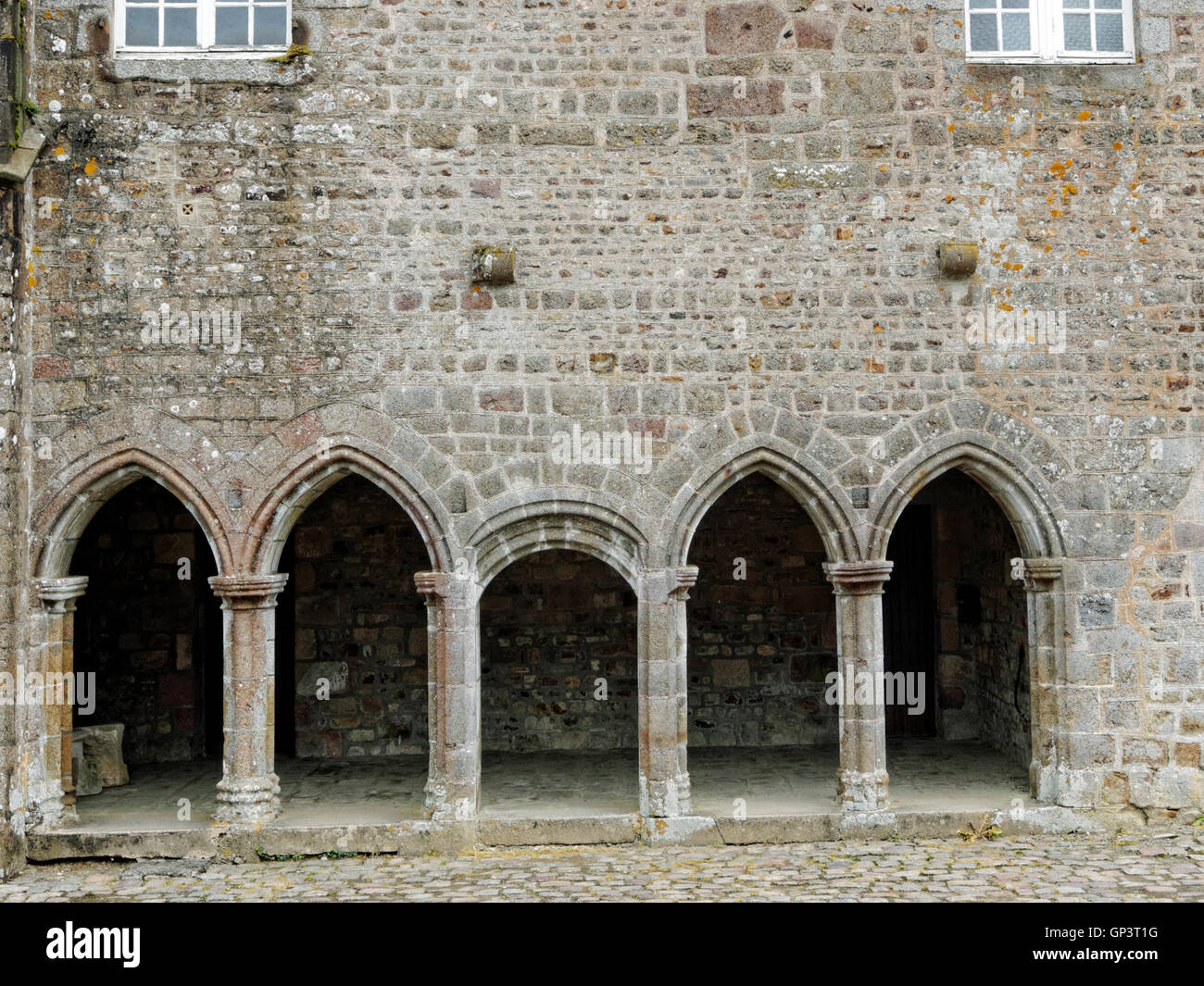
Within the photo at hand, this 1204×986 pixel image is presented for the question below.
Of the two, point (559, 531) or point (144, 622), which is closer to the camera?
point (559, 531)

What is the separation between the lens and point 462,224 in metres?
7.43

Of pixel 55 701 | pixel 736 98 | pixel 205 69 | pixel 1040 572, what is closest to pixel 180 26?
pixel 205 69

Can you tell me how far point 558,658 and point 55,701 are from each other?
4.09m

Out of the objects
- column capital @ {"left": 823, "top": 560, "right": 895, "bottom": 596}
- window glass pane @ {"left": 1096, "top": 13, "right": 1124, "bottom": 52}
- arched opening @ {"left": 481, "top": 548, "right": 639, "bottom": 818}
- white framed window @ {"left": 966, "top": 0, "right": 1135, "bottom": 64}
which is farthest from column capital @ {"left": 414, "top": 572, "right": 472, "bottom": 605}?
window glass pane @ {"left": 1096, "top": 13, "right": 1124, "bottom": 52}

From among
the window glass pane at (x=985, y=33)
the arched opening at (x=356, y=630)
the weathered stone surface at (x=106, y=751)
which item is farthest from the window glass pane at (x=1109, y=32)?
the weathered stone surface at (x=106, y=751)

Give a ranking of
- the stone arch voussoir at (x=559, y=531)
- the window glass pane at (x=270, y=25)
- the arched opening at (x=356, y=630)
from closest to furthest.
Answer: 1. the stone arch voussoir at (x=559, y=531)
2. the window glass pane at (x=270, y=25)
3. the arched opening at (x=356, y=630)

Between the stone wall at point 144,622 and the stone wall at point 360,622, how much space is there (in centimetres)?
90

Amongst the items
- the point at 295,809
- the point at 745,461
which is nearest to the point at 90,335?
the point at 295,809

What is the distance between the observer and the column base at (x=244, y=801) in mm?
7223

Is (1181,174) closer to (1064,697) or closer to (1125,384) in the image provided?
(1125,384)

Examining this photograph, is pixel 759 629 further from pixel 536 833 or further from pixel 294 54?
pixel 294 54

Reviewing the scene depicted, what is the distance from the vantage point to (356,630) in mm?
9648

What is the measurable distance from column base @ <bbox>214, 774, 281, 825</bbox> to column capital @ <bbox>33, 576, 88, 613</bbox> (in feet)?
5.28

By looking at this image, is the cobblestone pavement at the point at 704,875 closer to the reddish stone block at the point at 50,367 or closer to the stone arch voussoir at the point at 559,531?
the stone arch voussoir at the point at 559,531
